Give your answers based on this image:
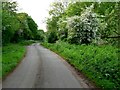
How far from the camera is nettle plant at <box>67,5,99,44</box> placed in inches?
1464

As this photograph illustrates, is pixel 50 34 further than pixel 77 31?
Yes

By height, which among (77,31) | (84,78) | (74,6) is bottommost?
(84,78)

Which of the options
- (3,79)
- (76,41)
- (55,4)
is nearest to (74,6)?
(76,41)

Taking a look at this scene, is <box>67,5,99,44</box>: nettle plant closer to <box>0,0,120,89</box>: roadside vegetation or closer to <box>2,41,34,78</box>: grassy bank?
<box>0,0,120,89</box>: roadside vegetation

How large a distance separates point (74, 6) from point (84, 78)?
35.2 metres

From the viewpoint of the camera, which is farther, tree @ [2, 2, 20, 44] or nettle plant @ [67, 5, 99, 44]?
tree @ [2, 2, 20, 44]

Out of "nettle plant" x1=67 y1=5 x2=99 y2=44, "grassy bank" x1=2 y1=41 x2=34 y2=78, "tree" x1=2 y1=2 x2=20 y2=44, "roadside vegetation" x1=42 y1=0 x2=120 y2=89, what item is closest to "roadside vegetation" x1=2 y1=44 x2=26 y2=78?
"grassy bank" x1=2 y1=41 x2=34 y2=78

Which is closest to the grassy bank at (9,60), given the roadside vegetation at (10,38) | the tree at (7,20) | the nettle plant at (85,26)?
the roadside vegetation at (10,38)

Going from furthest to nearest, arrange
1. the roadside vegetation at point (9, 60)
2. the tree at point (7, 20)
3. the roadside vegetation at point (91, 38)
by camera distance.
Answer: the tree at point (7, 20), the roadside vegetation at point (9, 60), the roadside vegetation at point (91, 38)

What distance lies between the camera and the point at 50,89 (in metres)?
13.2

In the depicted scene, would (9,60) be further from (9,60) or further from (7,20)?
(7,20)

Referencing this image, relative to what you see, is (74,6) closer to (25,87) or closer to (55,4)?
(55,4)

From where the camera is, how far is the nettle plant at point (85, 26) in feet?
122

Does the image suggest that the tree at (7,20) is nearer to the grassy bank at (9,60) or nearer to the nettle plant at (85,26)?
the grassy bank at (9,60)
